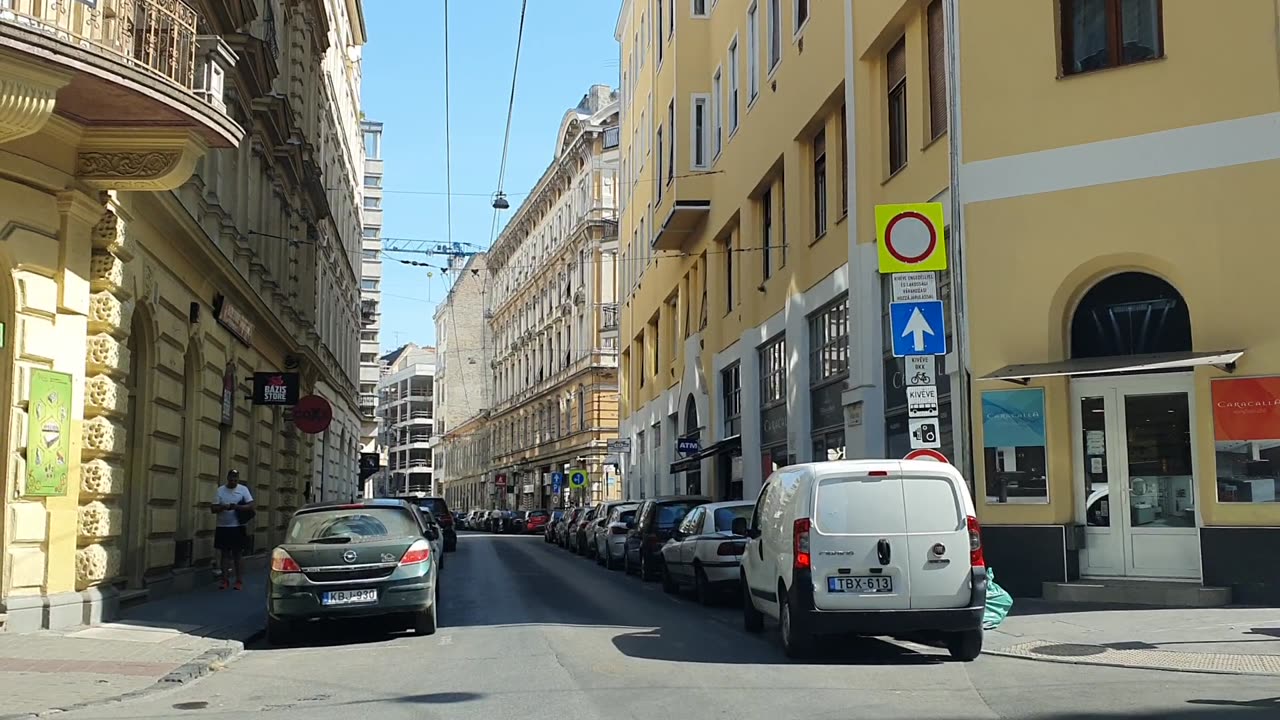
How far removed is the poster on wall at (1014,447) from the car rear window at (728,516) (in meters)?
3.24

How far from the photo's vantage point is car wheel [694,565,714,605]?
17.3 metres

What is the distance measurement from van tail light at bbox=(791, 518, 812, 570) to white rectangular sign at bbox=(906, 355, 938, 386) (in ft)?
10.6

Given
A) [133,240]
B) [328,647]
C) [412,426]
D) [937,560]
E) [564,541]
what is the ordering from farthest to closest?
[412,426]
[564,541]
[133,240]
[328,647]
[937,560]

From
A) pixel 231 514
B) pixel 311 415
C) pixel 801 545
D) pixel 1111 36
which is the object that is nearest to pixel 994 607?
pixel 801 545

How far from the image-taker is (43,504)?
1398cm

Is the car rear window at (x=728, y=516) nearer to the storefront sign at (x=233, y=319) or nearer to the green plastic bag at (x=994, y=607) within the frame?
the green plastic bag at (x=994, y=607)

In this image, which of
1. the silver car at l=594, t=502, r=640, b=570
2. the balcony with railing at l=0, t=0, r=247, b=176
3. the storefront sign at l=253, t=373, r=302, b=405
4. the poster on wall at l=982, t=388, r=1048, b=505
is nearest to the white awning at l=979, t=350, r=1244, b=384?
the poster on wall at l=982, t=388, r=1048, b=505

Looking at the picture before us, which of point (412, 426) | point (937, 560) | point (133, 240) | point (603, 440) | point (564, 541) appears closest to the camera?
point (937, 560)

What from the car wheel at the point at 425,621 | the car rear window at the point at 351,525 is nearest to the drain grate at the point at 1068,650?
the car wheel at the point at 425,621

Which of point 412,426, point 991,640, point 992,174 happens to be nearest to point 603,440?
point 992,174

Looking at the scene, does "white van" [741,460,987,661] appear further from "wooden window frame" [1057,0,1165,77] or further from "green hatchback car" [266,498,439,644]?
"wooden window frame" [1057,0,1165,77]

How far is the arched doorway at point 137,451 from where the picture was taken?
17.0 m

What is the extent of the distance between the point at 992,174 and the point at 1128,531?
4950 mm

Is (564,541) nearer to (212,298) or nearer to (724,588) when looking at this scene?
(212,298)
